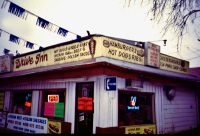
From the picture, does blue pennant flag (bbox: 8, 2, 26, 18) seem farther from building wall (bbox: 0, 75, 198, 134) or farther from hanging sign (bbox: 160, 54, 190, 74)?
hanging sign (bbox: 160, 54, 190, 74)

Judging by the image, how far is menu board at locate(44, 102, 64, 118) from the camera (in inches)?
365

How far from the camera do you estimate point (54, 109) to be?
383 inches

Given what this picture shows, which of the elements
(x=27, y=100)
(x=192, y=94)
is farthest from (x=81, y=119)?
(x=192, y=94)

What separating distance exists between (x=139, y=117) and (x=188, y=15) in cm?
508

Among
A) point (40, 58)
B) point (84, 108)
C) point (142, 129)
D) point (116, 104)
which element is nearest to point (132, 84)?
point (116, 104)

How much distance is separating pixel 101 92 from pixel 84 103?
3.87 feet

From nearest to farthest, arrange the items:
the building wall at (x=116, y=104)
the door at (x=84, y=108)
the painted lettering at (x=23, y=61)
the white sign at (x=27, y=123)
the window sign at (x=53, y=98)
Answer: the building wall at (x=116, y=104) → the door at (x=84, y=108) → the white sign at (x=27, y=123) → the window sign at (x=53, y=98) → the painted lettering at (x=23, y=61)

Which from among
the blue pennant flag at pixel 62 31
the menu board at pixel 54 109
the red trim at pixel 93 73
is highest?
the blue pennant flag at pixel 62 31

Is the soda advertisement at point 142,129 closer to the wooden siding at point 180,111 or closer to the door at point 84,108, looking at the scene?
the wooden siding at point 180,111

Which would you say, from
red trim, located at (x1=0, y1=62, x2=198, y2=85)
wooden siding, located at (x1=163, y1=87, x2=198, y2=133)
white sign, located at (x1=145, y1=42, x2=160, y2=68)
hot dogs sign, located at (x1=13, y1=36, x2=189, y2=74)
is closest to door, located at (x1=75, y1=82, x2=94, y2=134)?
red trim, located at (x1=0, y1=62, x2=198, y2=85)

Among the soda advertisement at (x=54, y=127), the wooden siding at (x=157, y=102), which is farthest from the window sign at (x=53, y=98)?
the wooden siding at (x=157, y=102)

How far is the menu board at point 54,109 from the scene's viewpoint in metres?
9.28

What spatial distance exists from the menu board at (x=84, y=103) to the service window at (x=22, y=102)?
4.72 meters

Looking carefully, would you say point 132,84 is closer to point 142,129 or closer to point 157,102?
point 142,129
